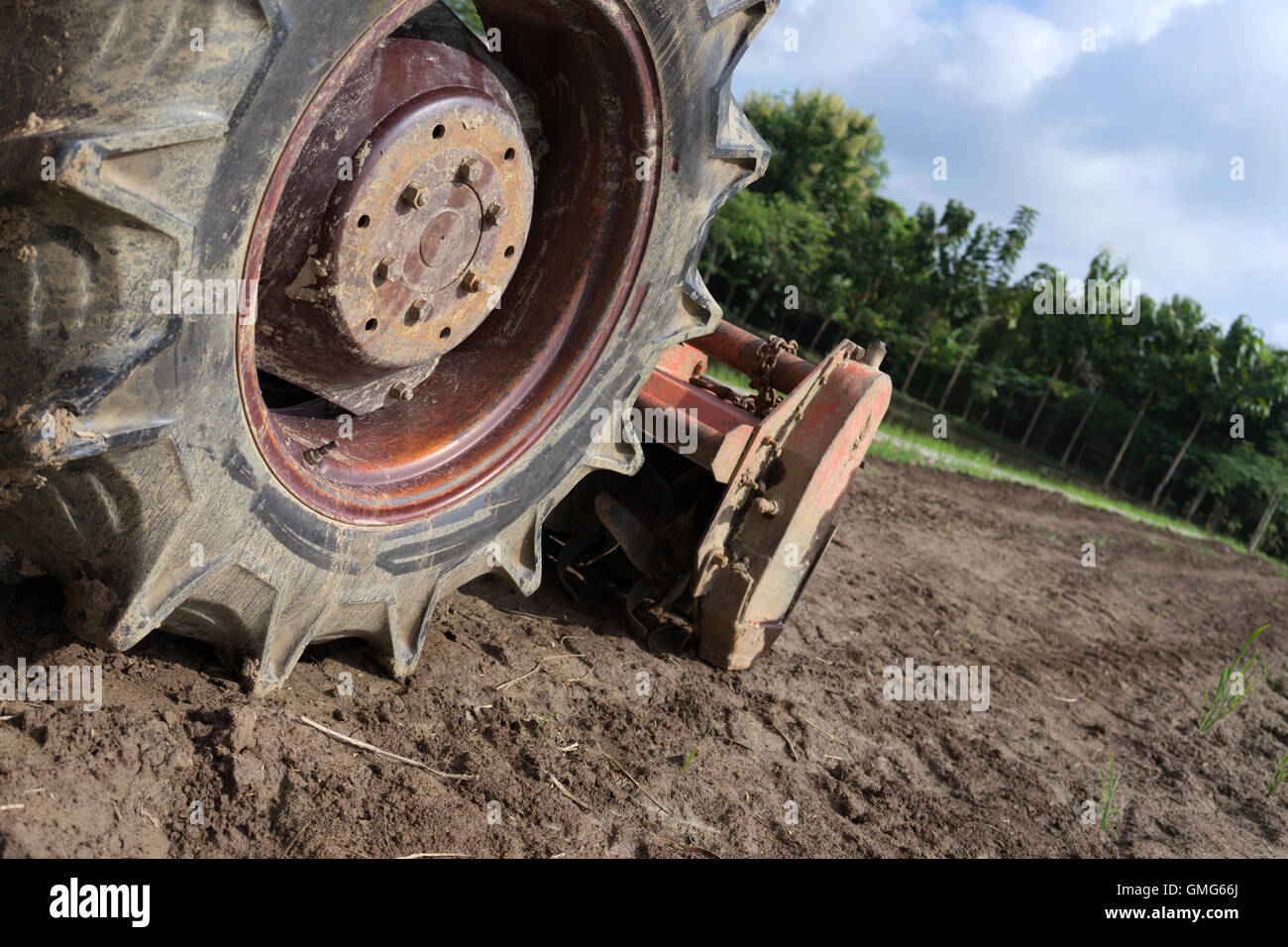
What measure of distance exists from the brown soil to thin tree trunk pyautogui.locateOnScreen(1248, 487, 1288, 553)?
1631 cm

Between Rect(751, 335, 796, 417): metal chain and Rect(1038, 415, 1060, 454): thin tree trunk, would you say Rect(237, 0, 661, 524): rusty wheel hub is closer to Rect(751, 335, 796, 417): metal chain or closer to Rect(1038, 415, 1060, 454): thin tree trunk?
Rect(751, 335, 796, 417): metal chain

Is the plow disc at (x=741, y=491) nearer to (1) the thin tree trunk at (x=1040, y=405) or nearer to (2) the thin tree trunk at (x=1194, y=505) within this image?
(2) the thin tree trunk at (x=1194, y=505)

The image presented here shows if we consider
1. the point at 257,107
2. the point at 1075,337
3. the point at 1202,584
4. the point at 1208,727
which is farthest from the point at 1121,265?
the point at 257,107

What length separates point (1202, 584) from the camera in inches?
348

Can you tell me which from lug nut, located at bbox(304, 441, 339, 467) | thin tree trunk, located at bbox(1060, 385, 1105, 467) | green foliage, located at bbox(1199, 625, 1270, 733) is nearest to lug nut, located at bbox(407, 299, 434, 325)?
lug nut, located at bbox(304, 441, 339, 467)

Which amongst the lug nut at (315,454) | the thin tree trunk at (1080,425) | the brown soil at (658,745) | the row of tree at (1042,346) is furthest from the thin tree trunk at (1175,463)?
the lug nut at (315,454)

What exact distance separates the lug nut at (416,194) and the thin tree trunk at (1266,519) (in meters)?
20.8

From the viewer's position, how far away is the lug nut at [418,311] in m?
2.10

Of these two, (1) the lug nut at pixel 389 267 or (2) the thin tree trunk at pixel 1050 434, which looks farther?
(2) the thin tree trunk at pixel 1050 434

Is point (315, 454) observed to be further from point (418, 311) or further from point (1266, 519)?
point (1266, 519)

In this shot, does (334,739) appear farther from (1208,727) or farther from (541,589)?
(1208,727)

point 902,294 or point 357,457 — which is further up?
point 902,294

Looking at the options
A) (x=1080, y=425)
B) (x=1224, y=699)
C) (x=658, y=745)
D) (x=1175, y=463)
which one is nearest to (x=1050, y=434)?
(x=1080, y=425)
